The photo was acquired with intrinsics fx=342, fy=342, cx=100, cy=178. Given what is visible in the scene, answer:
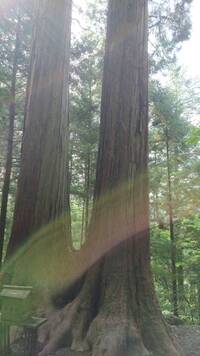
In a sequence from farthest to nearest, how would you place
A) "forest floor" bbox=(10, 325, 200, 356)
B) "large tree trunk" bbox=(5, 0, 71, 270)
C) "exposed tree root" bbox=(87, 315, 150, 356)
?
"large tree trunk" bbox=(5, 0, 71, 270), "forest floor" bbox=(10, 325, 200, 356), "exposed tree root" bbox=(87, 315, 150, 356)

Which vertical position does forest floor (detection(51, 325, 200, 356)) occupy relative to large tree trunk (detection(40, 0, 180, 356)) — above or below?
below

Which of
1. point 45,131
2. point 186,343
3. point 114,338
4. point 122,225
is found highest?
point 45,131

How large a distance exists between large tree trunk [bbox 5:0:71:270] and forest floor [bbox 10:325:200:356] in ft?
5.52

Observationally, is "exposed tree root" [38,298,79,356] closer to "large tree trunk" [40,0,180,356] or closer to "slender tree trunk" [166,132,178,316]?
"large tree trunk" [40,0,180,356]

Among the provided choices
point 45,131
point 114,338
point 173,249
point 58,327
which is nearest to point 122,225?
point 114,338

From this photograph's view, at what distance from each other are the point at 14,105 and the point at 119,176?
7493mm

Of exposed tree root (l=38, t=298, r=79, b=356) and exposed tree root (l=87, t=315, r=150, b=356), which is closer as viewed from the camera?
exposed tree root (l=87, t=315, r=150, b=356)

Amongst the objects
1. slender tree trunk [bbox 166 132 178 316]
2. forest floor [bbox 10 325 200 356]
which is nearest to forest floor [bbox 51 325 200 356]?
forest floor [bbox 10 325 200 356]

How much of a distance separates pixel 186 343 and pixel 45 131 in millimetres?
3604

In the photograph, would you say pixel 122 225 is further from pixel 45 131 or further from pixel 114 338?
pixel 45 131

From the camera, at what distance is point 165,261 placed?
12484 mm

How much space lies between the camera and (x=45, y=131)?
535 cm

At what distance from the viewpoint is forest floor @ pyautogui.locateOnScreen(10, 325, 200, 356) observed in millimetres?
3633

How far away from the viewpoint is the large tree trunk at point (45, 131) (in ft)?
16.5
